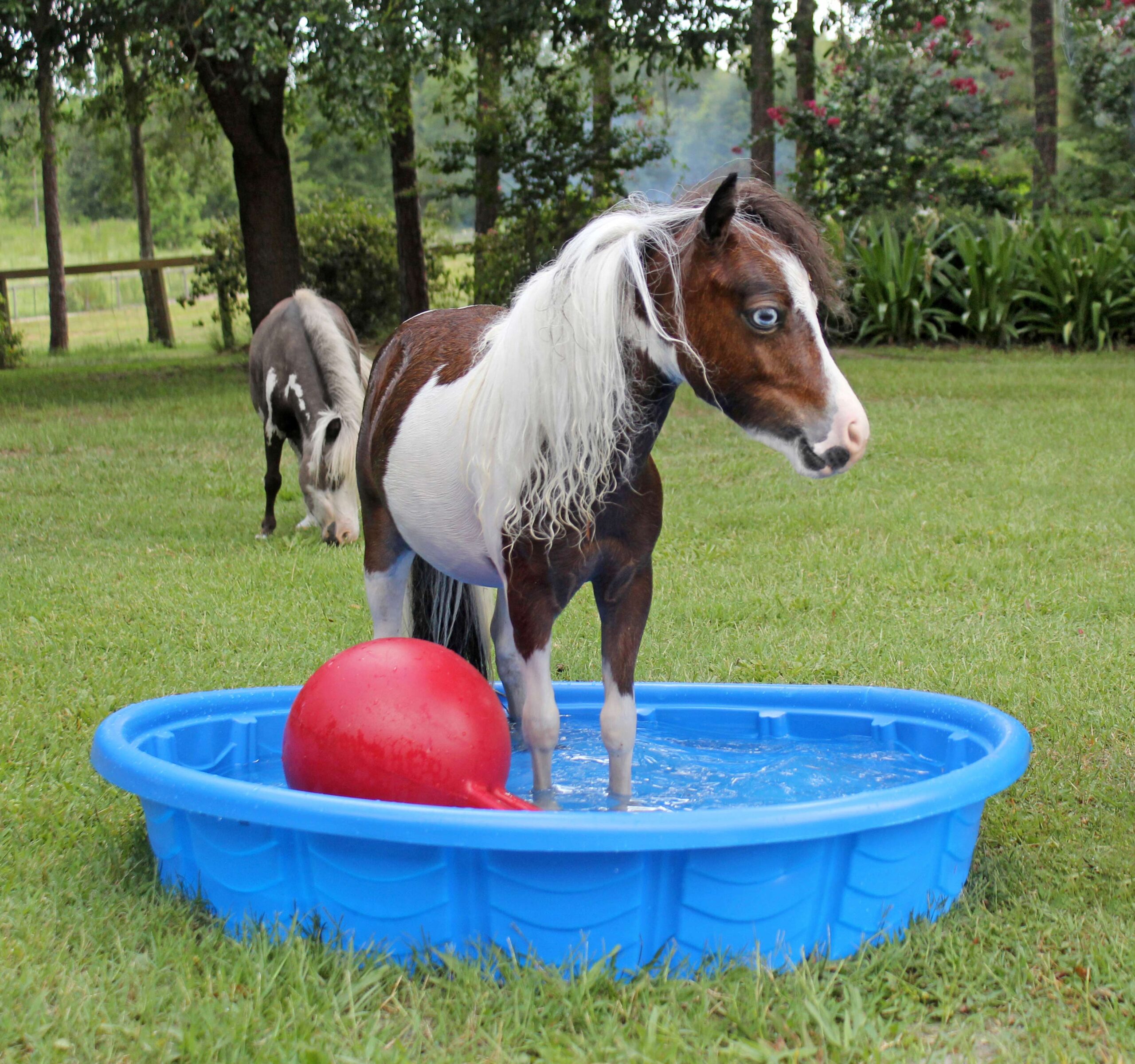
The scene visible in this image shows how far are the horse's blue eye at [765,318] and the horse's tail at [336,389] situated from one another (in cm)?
426

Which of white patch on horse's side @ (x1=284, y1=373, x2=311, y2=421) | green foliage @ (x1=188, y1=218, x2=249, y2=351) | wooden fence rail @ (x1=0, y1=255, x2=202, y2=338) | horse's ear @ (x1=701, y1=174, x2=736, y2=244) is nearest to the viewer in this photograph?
horse's ear @ (x1=701, y1=174, x2=736, y2=244)

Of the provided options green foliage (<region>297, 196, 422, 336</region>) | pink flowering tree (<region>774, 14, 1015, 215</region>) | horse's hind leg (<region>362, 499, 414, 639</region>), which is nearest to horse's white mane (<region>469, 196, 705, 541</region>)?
horse's hind leg (<region>362, 499, 414, 639</region>)

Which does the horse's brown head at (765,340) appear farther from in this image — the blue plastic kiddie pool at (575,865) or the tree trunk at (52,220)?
the tree trunk at (52,220)

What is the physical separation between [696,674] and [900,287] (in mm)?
11414

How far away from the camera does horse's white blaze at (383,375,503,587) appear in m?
3.12

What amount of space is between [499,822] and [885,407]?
378 inches

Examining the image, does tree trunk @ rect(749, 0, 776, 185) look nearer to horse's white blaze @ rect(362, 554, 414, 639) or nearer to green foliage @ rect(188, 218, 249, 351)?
green foliage @ rect(188, 218, 249, 351)

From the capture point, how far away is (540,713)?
9.73 ft

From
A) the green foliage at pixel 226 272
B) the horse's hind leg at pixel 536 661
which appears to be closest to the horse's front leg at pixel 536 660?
the horse's hind leg at pixel 536 661

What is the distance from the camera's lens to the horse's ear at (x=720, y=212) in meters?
2.45

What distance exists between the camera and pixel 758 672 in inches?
184

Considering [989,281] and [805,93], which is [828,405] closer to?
[989,281]

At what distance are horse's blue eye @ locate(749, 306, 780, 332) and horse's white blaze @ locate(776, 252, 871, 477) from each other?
2.0 inches

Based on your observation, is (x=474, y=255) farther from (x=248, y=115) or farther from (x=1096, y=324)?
(x=1096, y=324)
